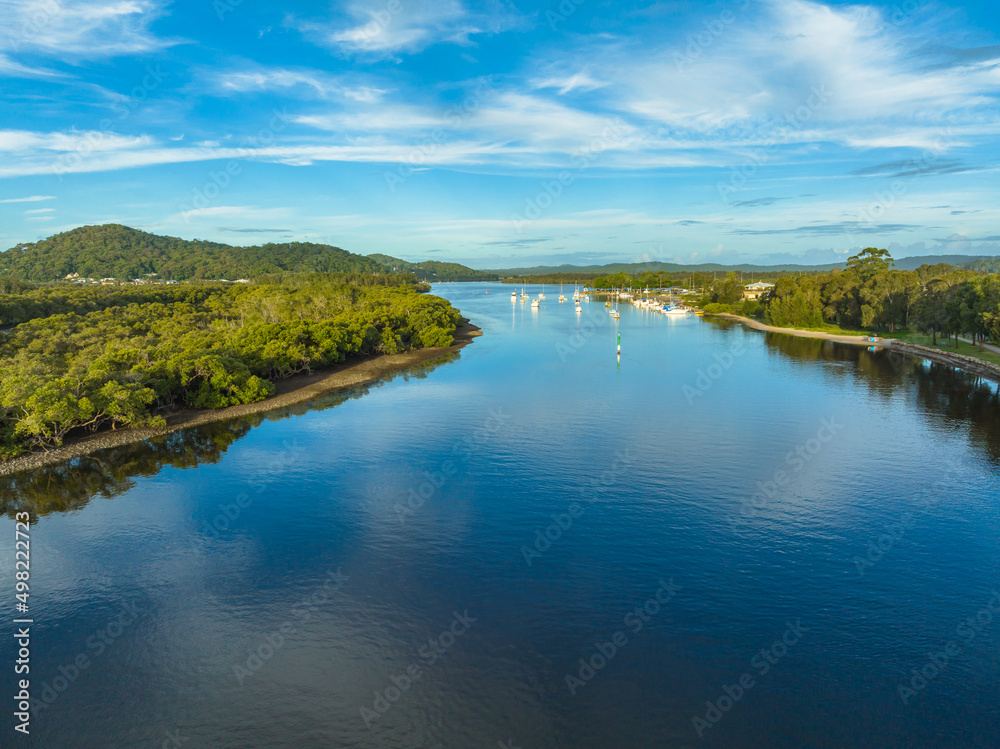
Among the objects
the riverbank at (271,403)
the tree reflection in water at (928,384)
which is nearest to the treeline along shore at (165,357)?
the riverbank at (271,403)

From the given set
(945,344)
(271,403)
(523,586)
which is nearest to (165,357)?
(271,403)

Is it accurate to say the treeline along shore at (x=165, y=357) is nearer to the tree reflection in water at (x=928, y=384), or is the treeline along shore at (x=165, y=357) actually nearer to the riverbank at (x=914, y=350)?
the tree reflection in water at (x=928, y=384)

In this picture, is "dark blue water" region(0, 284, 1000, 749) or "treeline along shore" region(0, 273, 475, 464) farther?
"treeline along shore" region(0, 273, 475, 464)

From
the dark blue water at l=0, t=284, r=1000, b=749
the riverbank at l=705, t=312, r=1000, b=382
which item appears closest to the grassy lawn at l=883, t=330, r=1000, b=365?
the riverbank at l=705, t=312, r=1000, b=382

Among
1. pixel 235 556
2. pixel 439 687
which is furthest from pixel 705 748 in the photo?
pixel 235 556

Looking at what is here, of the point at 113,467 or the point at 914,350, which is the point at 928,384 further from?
the point at 113,467

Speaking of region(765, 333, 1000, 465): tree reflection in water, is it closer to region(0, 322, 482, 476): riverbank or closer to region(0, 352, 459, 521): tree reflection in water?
region(0, 322, 482, 476): riverbank
